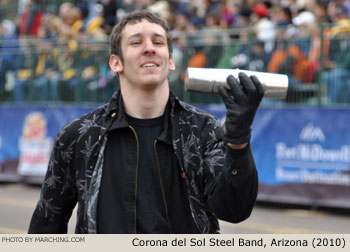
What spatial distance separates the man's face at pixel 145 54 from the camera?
3.22 metres

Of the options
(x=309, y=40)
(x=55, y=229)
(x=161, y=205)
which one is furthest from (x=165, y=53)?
(x=309, y=40)

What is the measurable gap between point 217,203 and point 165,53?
0.79m

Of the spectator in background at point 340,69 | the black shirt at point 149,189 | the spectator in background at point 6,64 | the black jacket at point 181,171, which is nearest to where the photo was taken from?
the black jacket at point 181,171

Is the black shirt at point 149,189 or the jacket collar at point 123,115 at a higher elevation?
the jacket collar at point 123,115

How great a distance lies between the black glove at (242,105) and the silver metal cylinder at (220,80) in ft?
0.29

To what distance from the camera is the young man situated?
317 cm

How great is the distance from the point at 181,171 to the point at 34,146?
10.5m

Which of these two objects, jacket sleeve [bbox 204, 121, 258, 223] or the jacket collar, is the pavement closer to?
the jacket collar

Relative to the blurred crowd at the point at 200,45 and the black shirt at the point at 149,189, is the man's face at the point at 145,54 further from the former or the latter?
the blurred crowd at the point at 200,45

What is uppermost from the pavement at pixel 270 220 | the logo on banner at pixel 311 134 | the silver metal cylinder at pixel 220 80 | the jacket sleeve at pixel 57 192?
the silver metal cylinder at pixel 220 80

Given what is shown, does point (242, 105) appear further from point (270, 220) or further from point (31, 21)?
point (31, 21)

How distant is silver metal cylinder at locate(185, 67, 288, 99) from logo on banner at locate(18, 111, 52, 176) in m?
10.4

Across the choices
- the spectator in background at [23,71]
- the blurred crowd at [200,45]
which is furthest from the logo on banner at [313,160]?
the spectator in background at [23,71]

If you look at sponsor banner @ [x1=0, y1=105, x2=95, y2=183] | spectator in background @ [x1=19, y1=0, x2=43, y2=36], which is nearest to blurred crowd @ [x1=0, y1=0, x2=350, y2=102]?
sponsor banner @ [x1=0, y1=105, x2=95, y2=183]
